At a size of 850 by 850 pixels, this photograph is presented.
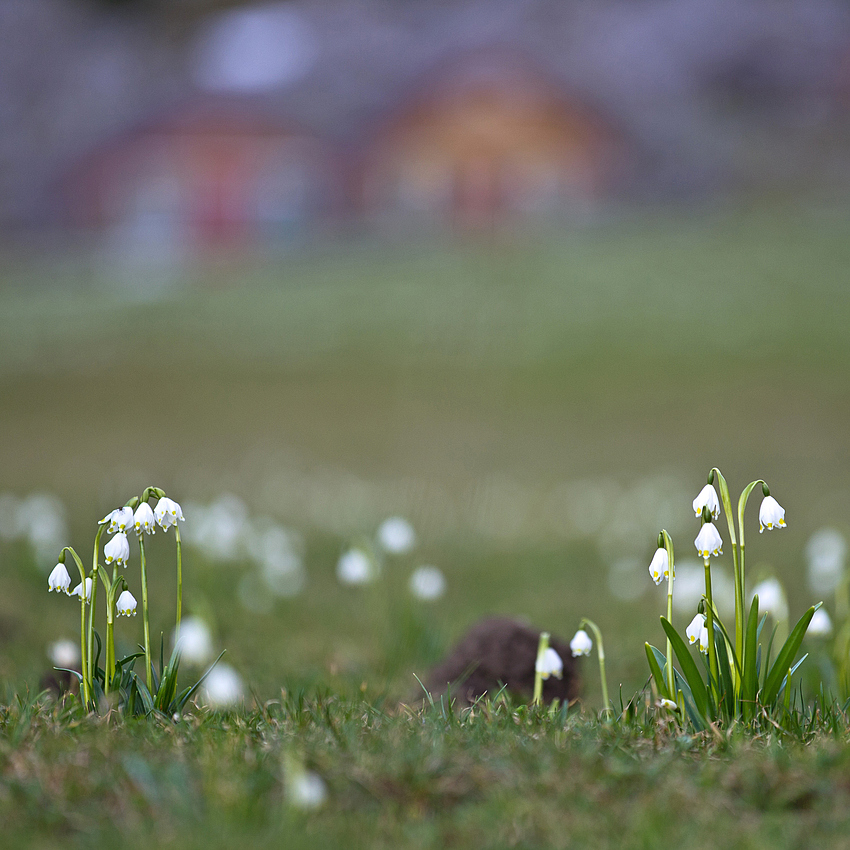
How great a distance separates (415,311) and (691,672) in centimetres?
1937

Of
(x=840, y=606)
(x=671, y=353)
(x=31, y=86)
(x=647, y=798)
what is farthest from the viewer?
(x=31, y=86)

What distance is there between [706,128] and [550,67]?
993 cm

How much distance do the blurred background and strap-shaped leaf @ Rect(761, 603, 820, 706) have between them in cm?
67

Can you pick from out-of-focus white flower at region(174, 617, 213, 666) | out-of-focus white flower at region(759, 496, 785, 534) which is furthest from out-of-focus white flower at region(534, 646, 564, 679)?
out-of-focus white flower at region(174, 617, 213, 666)

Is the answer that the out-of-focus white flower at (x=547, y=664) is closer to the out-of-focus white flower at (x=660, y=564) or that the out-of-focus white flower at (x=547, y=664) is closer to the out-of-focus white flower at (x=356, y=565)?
the out-of-focus white flower at (x=660, y=564)

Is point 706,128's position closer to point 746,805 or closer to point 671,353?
point 671,353

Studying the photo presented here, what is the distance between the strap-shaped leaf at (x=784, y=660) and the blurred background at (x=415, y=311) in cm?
67

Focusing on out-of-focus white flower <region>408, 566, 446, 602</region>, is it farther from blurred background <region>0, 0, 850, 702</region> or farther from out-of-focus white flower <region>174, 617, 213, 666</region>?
out-of-focus white flower <region>174, 617, 213, 666</region>

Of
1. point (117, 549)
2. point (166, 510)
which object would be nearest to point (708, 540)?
point (166, 510)

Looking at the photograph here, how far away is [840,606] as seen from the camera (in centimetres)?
404

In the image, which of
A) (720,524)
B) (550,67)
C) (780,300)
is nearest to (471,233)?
(550,67)

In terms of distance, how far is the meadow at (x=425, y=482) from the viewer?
2.46 meters

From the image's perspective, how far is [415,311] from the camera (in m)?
22.1

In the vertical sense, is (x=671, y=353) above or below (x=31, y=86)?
below
